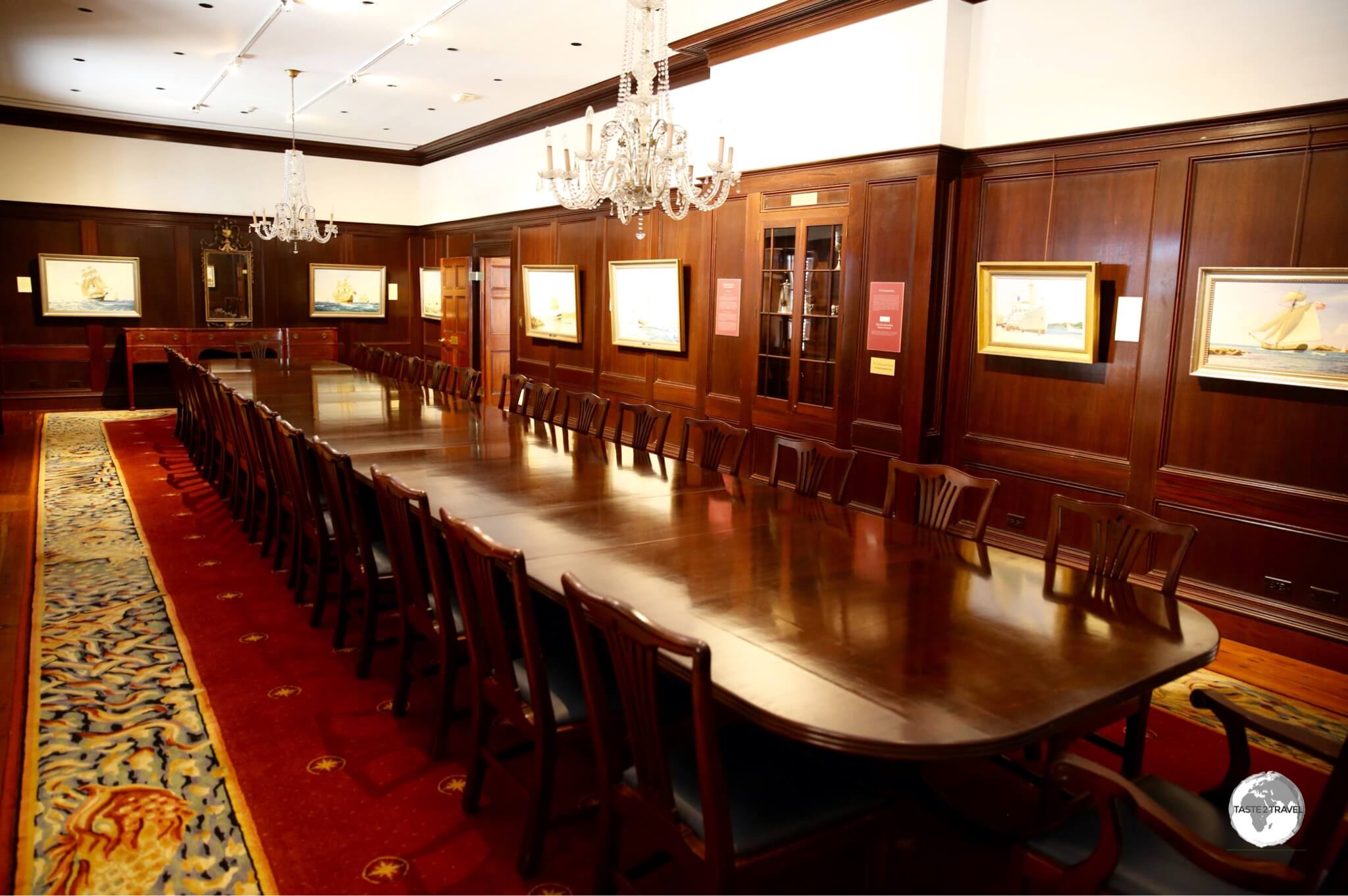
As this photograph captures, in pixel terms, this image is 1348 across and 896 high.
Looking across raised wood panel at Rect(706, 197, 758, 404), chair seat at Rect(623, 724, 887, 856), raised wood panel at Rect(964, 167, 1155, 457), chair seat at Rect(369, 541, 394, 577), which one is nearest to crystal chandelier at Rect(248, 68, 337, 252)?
raised wood panel at Rect(706, 197, 758, 404)

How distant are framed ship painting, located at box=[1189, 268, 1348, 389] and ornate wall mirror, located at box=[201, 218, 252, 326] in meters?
11.3

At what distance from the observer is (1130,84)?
4312 millimetres

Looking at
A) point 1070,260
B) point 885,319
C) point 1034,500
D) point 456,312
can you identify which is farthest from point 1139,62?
point 456,312

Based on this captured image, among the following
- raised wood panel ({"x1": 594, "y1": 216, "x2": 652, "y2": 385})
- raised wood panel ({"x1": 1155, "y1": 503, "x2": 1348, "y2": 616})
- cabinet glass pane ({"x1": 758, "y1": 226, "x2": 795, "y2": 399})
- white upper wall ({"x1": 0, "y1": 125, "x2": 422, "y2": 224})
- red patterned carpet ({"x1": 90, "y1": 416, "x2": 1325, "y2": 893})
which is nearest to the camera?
red patterned carpet ({"x1": 90, "y1": 416, "x2": 1325, "y2": 893})

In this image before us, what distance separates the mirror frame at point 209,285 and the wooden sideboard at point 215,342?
0.13 m

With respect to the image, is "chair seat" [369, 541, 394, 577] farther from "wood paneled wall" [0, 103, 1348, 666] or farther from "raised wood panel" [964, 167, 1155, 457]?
"raised wood panel" [964, 167, 1155, 457]

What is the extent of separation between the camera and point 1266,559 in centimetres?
401

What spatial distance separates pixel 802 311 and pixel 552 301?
4067mm

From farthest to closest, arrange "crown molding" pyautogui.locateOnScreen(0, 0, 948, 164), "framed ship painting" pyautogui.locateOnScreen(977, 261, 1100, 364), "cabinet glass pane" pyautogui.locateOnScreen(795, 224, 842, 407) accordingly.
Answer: "cabinet glass pane" pyautogui.locateOnScreen(795, 224, 842, 407) < "crown molding" pyautogui.locateOnScreen(0, 0, 948, 164) < "framed ship painting" pyautogui.locateOnScreen(977, 261, 1100, 364)

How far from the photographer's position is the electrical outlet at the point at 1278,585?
12.9 ft

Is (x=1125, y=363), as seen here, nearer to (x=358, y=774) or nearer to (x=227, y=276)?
(x=358, y=774)

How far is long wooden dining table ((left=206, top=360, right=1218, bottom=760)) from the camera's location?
1793 mm

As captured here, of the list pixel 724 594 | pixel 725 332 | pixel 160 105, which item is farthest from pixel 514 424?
pixel 160 105

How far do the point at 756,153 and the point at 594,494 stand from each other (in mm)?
3564
